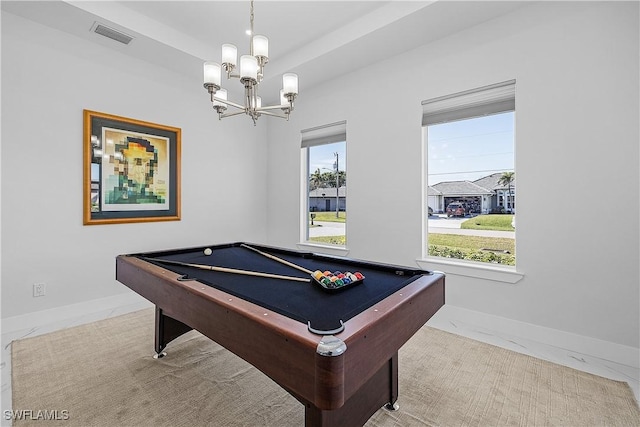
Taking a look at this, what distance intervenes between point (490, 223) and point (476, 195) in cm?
31

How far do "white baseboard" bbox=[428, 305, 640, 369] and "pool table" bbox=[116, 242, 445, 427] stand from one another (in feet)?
4.30

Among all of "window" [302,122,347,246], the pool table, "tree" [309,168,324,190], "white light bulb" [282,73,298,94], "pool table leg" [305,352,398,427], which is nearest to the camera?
the pool table

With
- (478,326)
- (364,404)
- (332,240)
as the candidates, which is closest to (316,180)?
(332,240)

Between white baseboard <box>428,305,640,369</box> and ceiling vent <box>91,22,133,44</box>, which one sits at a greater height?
ceiling vent <box>91,22,133,44</box>

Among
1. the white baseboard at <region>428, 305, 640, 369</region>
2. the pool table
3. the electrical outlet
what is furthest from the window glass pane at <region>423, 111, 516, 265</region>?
the electrical outlet

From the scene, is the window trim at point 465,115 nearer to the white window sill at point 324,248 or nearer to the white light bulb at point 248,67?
the white window sill at point 324,248

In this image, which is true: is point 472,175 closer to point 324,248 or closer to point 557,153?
point 557,153

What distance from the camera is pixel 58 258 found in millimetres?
2857

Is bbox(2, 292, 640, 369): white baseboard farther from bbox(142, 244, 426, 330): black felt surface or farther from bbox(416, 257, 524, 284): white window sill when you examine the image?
bbox(142, 244, 426, 330): black felt surface

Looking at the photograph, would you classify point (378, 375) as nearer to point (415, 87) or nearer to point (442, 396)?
point (442, 396)

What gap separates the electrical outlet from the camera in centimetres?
274

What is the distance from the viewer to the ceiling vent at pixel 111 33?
274 cm

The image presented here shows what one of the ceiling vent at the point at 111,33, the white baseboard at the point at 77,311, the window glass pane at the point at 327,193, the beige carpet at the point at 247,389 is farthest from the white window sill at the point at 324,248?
the ceiling vent at the point at 111,33

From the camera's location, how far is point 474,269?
2.77 m
